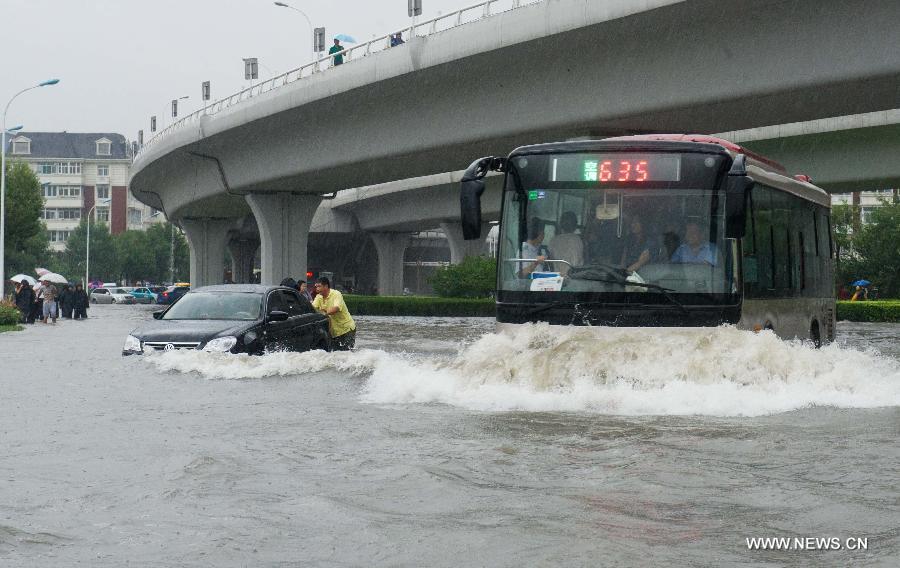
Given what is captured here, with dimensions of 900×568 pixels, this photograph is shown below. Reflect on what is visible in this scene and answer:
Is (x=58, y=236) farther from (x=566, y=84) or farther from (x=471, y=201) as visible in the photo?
(x=471, y=201)

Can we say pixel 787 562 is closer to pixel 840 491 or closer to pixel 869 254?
pixel 840 491

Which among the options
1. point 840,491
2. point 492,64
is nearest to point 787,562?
point 840,491

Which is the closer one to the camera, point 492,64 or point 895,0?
point 895,0

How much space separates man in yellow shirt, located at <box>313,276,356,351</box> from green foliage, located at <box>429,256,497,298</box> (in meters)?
35.7

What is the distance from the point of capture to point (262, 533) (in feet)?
22.1

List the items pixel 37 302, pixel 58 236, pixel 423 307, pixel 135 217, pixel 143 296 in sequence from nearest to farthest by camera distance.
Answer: pixel 37 302, pixel 423 307, pixel 143 296, pixel 58 236, pixel 135 217

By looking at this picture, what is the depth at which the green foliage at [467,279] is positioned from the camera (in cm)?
5762

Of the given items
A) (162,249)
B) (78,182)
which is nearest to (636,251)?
(162,249)

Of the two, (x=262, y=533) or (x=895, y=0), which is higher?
(x=895, y=0)

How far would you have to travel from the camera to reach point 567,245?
1377cm

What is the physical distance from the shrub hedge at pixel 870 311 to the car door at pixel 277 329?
3362cm

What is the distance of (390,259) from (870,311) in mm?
37788

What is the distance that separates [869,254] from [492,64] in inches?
1661

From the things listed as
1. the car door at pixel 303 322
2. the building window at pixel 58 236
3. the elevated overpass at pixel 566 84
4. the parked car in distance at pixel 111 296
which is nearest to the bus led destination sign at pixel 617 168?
the car door at pixel 303 322
